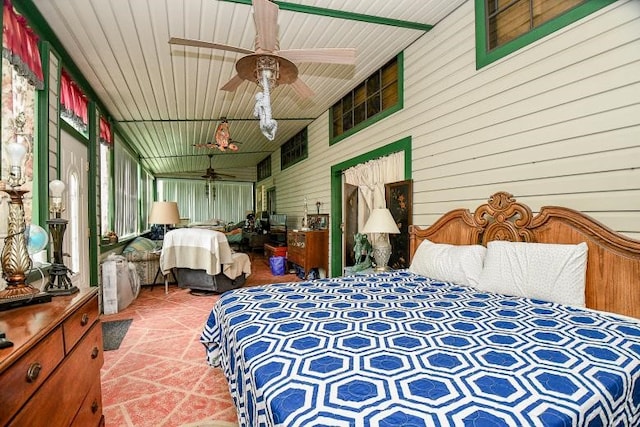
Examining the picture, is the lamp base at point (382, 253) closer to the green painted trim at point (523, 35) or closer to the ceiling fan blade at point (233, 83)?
the green painted trim at point (523, 35)

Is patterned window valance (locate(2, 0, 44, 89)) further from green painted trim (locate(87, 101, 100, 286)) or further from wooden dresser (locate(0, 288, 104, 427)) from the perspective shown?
green painted trim (locate(87, 101, 100, 286))

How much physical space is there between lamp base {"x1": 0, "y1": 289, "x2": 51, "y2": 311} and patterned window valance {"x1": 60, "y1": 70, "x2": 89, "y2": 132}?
241 centimetres

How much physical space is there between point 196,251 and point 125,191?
9.54ft

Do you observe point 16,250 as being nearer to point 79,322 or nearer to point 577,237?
point 79,322

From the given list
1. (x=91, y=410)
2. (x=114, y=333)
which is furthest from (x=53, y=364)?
(x=114, y=333)

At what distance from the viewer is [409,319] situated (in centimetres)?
163

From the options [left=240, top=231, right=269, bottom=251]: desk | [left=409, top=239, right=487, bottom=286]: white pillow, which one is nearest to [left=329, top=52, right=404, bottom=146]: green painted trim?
[left=409, top=239, right=487, bottom=286]: white pillow

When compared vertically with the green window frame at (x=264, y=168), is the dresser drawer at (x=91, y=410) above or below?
below

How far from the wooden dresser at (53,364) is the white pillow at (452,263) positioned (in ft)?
7.78

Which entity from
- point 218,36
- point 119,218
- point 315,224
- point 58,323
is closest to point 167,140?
point 119,218

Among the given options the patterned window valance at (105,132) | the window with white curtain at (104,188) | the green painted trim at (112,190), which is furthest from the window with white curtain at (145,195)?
the patterned window valance at (105,132)

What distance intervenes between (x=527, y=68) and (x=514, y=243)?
50.4 inches

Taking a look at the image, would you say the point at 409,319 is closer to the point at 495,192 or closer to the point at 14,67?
the point at 495,192

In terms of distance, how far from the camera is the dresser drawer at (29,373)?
35.8 inches
